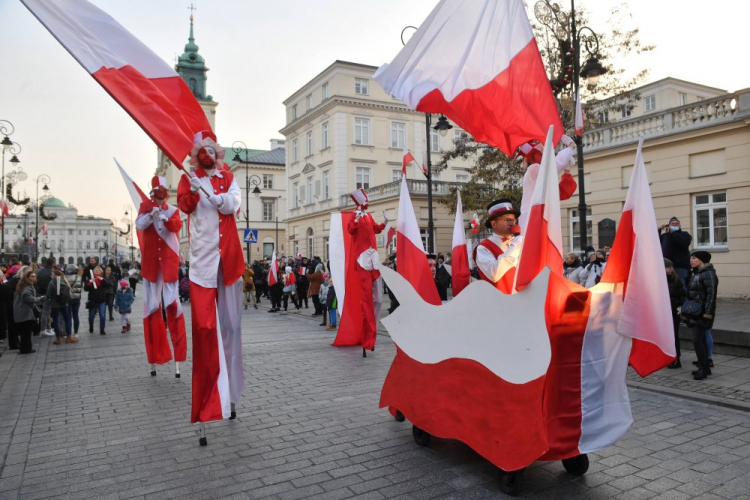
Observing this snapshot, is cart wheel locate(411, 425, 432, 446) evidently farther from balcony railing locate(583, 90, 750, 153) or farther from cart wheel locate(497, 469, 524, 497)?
balcony railing locate(583, 90, 750, 153)

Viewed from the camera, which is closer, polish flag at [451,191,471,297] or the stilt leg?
the stilt leg

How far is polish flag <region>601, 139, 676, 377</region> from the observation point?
3684 millimetres

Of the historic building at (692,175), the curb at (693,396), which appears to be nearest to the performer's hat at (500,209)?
the curb at (693,396)

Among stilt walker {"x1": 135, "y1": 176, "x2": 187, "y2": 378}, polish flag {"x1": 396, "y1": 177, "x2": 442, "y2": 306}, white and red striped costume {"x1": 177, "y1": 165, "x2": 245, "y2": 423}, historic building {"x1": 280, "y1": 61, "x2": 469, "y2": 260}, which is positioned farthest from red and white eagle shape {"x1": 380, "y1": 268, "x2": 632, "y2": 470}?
historic building {"x1": 280, "y1": 61, "x2": 469, "y2": 260}

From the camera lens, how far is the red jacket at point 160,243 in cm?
754

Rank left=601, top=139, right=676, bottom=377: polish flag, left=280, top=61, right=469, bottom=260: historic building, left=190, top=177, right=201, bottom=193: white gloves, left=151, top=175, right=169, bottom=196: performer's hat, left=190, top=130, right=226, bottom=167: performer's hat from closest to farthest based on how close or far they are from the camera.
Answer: left=601, top=139, right=676, bottom=377: polish flag < left=190, top=177, right=201, bottom=193: white gloves < left=190, top=130, right=226, bottom=167: performer's hat < left=151, top=175, right=169, bottom=196: performer's hat < left=280, top=61, right=469, bottom=260: historic building

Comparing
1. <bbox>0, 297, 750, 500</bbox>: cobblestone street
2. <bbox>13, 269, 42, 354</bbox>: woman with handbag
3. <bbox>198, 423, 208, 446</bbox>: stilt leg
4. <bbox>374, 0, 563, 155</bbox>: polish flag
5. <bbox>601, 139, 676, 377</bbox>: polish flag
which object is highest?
<bbox>374, 0, 563, 155</bbox>: polish flag

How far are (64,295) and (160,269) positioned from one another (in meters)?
5.27

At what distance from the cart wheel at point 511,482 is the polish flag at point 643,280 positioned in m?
1.19

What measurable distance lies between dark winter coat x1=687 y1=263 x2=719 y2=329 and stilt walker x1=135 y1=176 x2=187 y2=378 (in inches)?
282

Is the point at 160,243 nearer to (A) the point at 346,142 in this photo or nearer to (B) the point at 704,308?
(B) the point at 704,308

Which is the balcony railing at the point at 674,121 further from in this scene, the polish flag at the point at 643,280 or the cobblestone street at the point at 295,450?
the polish flag at the point at 643,280

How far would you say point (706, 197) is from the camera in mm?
17250

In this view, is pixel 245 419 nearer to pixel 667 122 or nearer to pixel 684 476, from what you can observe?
pixel 684 476
